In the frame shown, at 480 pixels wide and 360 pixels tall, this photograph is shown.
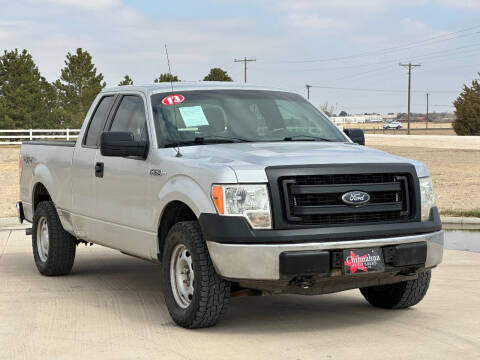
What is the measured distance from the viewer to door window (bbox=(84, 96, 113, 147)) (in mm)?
8469

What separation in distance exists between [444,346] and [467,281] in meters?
2.84

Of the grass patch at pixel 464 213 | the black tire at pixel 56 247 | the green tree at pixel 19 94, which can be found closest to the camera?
the black tire at pixel 56 247

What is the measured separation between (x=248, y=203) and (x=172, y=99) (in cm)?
184

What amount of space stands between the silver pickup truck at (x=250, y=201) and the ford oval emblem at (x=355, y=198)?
1cm

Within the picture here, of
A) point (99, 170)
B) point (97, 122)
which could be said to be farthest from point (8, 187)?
point (99, 170)

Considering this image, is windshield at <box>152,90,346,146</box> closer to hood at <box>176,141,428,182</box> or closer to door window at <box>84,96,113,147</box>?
hood at <box>176,141,428,182</box>

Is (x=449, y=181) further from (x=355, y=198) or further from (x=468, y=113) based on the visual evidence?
(x=468, y=113)

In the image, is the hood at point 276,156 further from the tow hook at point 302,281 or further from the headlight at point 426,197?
the tow hook at point 302,281

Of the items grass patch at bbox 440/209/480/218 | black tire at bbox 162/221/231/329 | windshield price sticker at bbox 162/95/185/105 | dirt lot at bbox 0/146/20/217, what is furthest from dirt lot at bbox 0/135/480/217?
black tire at bbox 162/221/231/329

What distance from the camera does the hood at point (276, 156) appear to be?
240 inches

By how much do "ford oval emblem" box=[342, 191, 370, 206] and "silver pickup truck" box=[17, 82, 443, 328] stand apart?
0.01 m

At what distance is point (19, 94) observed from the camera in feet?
200

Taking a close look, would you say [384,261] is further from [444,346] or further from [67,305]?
[67,305]

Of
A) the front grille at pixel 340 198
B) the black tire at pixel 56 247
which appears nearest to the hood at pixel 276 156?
the front grille at pixel 340 198
